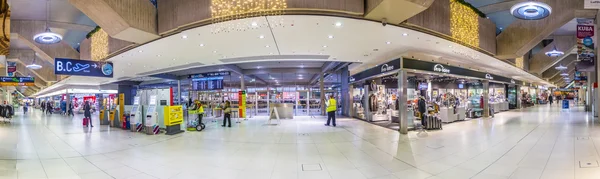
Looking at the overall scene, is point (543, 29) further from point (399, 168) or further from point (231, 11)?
point (231, 11)

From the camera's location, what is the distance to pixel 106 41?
9.19 metres

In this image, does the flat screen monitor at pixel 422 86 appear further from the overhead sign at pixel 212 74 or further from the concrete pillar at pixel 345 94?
the overhead sign at pixel 212 74

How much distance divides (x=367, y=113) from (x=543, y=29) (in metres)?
7.11

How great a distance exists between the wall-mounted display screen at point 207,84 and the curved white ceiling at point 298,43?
5.35m

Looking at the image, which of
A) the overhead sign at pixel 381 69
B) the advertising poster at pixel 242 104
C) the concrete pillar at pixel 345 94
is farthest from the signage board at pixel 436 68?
the advertising poster at pixel 242 104

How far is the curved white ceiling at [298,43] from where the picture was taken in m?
6.14

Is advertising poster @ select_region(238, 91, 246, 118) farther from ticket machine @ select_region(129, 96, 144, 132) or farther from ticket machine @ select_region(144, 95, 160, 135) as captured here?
ticket machine @ select_region(144, 95, 160, 135)

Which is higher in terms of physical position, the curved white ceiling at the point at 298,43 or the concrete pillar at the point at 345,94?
the curved white ceiling at the point at 298,43

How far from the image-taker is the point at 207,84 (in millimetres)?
17031

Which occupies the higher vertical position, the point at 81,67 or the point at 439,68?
the point at 81,67

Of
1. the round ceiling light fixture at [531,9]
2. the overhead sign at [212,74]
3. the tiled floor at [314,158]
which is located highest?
the round ceiling light fixture at [531,9]

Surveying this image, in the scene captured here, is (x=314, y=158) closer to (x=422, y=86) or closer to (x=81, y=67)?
(x=81, y=67)

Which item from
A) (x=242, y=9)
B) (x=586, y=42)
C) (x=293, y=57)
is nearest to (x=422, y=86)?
(x=586, y=42)

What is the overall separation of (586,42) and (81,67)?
17461 millimetres
